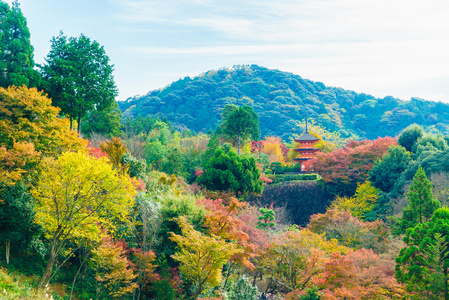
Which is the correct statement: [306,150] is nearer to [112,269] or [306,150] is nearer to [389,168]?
[389,168]

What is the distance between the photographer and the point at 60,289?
15188mm

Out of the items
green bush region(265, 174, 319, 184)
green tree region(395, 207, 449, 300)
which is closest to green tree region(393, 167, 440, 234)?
green tree region(395, 207, 449, 300)

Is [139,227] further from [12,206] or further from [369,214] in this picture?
[369,214]

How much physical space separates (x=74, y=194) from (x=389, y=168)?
24551mm

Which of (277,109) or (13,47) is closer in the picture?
(13,47)

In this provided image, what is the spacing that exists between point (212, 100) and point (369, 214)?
61.2 meters

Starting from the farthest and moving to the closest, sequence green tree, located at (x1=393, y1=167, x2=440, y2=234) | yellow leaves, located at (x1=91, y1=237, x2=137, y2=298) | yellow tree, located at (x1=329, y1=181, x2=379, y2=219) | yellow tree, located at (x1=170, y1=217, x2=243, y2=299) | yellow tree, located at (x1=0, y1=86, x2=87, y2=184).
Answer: yellow tree, located at (x1=329, y1=181, x2=379, y2=219), green tree, located at (x1=393, y1=167, x2=440, y2=234), yellow tree, located at (x1=0, y1=86, x2=87, y2=184), yellow leaves, located at (x1=91, y1=237, x2=137, y2=298), yellow tree, located at (x1=170, y1=217, x2=243, y2=299)

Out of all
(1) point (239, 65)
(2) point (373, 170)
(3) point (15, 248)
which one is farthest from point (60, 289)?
(1) point (239, 65)

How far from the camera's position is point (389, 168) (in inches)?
1168

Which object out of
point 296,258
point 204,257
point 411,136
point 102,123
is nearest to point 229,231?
point 204,257

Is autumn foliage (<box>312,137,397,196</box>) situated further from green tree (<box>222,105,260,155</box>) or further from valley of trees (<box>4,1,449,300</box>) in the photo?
green tree (<box>222,105,260,155</box>)

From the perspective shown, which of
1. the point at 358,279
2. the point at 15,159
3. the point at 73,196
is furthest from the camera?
the point at 358,279

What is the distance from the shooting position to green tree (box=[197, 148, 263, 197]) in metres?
27.7

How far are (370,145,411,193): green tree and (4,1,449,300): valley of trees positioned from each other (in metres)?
0.09
